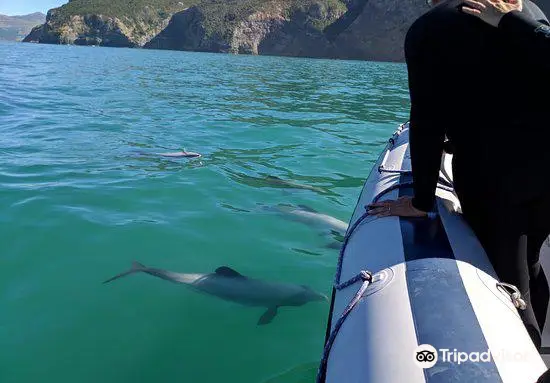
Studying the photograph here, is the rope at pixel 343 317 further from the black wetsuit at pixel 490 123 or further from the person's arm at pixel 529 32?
the person's arm at pixel 529 32

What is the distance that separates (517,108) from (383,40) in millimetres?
104254

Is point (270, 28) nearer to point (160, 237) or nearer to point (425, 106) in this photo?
point (160, 237)

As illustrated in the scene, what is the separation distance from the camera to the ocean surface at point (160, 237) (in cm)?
384

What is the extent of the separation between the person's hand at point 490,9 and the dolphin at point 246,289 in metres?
3.04

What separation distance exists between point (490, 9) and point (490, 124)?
0.54 metres

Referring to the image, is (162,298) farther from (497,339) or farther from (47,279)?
(497,339)

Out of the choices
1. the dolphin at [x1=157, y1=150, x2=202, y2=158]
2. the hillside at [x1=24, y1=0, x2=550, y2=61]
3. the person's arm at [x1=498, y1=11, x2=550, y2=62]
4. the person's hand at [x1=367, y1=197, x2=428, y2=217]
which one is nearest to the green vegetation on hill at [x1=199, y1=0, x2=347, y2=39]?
the hillside at [x1=24, y1=0, x2=550, y2=61]

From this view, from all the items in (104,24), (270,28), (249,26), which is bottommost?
(270,28)

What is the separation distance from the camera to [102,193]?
24.1ft

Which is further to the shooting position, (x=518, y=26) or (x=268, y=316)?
(x=268, y=316)

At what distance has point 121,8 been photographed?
514 feet

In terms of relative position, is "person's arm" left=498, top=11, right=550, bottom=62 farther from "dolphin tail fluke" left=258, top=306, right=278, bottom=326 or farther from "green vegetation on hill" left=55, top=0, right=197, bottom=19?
"green vegetation on hill" left=55, top=0, right=197, bottom=19

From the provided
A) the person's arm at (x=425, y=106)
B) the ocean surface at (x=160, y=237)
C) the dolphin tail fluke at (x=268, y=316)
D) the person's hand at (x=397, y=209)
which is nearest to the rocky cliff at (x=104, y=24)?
the ocean surface at (x=160, y=237)

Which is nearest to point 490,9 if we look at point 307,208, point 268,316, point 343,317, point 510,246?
point 510,246
